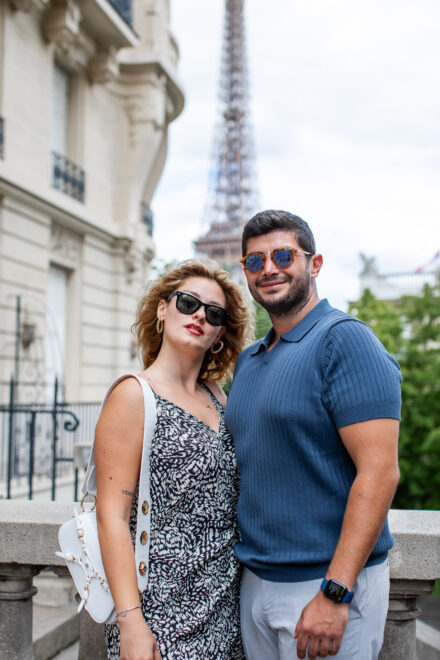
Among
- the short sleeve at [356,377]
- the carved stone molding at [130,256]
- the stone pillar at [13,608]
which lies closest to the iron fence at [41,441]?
the carved stone molding at [130,256]

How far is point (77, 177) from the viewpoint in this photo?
544 inches

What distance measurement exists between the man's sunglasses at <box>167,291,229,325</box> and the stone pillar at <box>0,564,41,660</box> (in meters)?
1.29

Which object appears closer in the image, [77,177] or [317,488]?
[317,488]

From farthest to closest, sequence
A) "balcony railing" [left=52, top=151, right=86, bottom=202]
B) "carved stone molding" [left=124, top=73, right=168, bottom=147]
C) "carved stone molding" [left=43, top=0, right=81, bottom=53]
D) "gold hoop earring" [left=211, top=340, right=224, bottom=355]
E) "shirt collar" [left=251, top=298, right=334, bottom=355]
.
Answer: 1. "carved stone molding" [left=124, top=73, right=168, bottom=147]
2. "balcony railing" [left=52, top=151, right=86, bottom=202]
3. "carved stone molding" [left=43, top=0, right=81, bottom=53]
4. "gold hoop earring" [left=211, top=340, right=224, bottom=355]
5. "shirt collar" [left=251, top=298, right=334, bottom=355]

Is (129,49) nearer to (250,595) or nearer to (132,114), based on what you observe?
(132,114)

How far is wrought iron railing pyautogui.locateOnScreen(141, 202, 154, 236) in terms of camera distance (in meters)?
16.9

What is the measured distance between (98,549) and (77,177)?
12.8 metres

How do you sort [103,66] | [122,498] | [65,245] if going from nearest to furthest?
[122,498]
[65,245]
[103,66]

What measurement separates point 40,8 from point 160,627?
12326 mm

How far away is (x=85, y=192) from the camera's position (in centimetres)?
1412

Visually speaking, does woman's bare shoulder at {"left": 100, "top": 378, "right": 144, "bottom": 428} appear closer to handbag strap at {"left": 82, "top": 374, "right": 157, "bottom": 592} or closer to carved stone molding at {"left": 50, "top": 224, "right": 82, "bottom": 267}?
handbag strap at {"left": 82, "top": 374, "right": 157, "bottom": 592}

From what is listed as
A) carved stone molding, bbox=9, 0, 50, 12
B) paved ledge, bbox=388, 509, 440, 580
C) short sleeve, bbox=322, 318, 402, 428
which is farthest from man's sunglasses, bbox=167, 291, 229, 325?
carved stone molding, bbox=9, 0, 50, 12

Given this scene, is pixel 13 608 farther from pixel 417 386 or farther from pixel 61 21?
pixel 417 386

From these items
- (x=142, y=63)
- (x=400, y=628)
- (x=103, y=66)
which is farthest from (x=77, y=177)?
(x=400, y=628)
